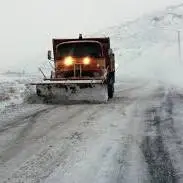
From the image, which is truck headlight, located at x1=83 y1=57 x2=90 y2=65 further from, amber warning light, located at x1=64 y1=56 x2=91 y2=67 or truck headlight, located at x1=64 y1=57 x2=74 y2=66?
truck headlight, located at x1=64 y1=57 x2=74 y2=66

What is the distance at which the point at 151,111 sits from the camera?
14242 millimetres

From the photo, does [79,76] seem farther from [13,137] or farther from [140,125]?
[13,137]

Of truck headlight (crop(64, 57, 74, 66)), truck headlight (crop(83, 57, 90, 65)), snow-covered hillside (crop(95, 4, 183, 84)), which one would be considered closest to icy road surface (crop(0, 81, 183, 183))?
truck headlight (crop(83, 57, 90, 65))

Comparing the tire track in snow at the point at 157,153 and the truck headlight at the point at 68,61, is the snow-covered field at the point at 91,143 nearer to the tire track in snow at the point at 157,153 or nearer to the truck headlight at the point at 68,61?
the tire track in snow at the point at 157,153

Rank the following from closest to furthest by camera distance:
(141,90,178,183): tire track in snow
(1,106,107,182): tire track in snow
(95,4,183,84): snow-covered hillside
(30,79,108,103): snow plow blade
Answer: (141,90,178,183): tire track in snow
(1,106,107,182): tire track in snow
(30,79,108,103): snow plow blade
(95,4,183,84): snow-covered hillside

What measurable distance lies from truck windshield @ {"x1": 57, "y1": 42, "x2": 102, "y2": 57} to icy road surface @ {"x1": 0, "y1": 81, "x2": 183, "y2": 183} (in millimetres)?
5233

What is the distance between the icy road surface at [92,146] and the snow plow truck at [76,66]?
128 inches

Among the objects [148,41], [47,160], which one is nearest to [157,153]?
[47,160]

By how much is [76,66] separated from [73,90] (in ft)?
6.04

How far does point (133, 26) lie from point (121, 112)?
98.8m

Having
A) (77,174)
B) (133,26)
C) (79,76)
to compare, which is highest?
(133,26)

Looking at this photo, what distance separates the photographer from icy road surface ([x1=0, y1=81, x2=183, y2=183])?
6.86 m

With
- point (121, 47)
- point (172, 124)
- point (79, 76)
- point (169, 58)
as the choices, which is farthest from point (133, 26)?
point (172, 124)

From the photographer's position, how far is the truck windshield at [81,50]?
64.0 ft
